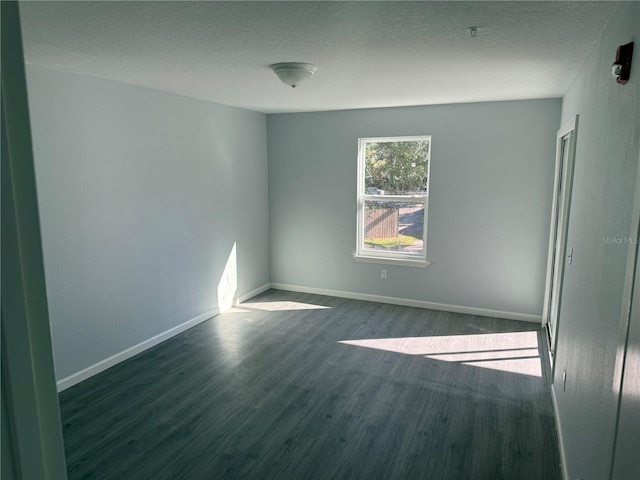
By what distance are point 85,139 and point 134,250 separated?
1.02 m

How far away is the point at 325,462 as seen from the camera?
2531 millimetres

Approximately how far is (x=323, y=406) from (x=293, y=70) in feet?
7.73

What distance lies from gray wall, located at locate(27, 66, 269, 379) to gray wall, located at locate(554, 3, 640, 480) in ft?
11.2

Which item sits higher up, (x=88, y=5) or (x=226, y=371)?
(x=88, y=5)

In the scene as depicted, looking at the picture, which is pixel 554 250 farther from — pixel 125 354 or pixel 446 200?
pixel 125 354

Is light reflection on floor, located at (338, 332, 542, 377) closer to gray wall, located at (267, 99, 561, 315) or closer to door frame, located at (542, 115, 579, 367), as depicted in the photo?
door frame, located at (542, 115, 579, 367)

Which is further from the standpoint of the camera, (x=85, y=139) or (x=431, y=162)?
(x=431, y=162)

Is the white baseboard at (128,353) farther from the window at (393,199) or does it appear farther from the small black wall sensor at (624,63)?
the small black wall sensor at (624,63)

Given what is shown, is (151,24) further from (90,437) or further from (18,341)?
(90,437)

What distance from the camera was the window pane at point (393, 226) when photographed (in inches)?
205

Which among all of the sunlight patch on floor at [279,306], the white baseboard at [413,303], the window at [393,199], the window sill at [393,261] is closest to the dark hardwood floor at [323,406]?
the white baseboard at [413,303]

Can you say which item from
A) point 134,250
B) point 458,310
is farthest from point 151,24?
point 458,310

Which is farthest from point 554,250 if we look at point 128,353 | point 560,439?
point 128,353

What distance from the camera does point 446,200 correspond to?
4902 mm
